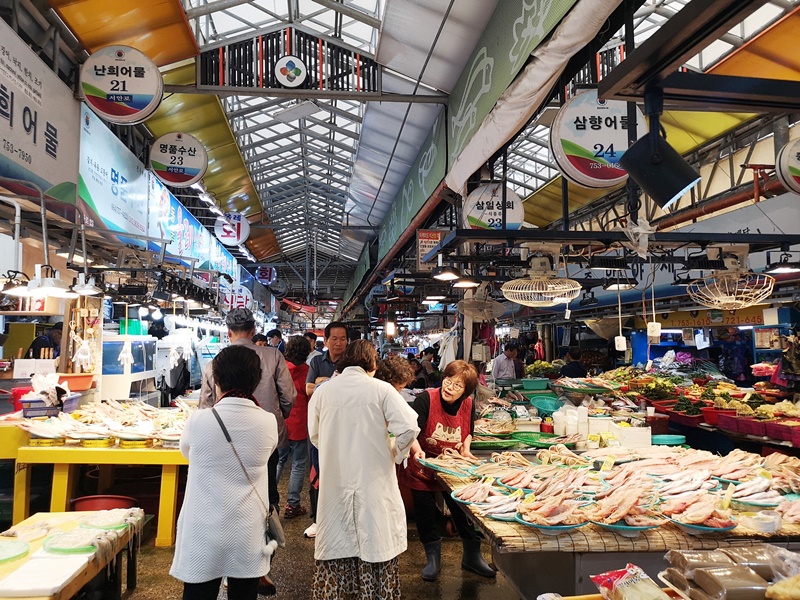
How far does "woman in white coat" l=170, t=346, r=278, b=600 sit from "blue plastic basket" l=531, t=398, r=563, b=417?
4922mm

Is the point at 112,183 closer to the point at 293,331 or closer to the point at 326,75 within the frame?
the point at 326,75

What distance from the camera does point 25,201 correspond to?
5.82 m

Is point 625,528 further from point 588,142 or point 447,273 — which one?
point 447,273

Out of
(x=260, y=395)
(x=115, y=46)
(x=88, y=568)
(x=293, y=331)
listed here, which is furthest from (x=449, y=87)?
(x=293, y=331)

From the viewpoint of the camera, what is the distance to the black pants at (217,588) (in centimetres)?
292

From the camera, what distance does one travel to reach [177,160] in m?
8.62

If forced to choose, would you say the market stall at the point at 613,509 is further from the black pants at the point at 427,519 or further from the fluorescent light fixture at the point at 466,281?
the fluorescent light fixture at the point at 466,281

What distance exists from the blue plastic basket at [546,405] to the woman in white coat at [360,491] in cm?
418

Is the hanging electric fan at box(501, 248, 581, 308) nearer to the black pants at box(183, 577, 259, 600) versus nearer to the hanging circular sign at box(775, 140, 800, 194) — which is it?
the hanging circular sign at box(775, 140, 800, 194)

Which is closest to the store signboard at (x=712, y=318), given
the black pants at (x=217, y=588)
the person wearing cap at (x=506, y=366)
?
the person wearing cap at (x=506, y=366)

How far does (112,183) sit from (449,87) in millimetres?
4541

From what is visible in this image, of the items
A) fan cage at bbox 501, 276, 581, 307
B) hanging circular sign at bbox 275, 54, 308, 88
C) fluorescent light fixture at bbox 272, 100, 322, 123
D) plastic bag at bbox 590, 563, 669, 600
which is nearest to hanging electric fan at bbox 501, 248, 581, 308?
fan cage at bbox 501, 276, 581, 307

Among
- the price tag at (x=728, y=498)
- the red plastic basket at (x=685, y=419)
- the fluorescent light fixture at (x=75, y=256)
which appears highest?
the fluorescent light fixture at (x=75, y=256)

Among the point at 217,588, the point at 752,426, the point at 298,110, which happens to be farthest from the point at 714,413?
the point at 298,110
